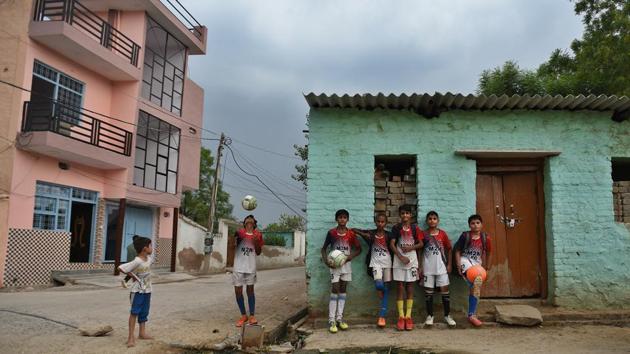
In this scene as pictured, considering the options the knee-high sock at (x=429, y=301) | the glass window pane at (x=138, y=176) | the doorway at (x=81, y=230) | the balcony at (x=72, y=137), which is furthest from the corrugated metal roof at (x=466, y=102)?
the glass window pane at (x=138, y=176)

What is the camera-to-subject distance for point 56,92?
13.8m

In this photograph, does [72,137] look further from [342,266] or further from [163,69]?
[342,266]

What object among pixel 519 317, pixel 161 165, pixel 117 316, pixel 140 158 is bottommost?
pixel 117 316

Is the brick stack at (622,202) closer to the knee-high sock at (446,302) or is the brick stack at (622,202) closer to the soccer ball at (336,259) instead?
the knee-high sock at (446,302)

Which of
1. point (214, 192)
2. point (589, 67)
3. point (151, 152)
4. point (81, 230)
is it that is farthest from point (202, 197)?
point (589, 67)

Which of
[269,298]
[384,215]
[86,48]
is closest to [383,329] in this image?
[384,215]

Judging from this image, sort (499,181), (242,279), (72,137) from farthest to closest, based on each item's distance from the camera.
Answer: (72,137)
(499,181)
(242,279)

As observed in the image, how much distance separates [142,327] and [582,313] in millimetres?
5786

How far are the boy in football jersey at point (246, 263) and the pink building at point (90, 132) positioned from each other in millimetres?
8235

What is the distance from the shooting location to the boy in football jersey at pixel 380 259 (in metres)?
6.44

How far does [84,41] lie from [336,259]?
11129mm

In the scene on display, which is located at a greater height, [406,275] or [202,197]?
[202,197]

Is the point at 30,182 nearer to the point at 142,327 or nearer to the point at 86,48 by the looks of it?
the point at 86,48

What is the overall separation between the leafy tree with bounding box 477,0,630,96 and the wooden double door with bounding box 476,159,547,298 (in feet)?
33.8
